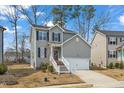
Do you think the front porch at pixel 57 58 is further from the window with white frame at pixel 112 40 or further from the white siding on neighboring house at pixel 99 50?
the window with white frame at pixel 112 40

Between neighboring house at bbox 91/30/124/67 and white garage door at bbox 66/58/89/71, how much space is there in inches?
7.8

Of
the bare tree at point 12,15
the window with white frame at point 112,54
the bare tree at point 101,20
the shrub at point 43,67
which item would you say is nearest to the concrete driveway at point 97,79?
the window with white frame at point 112,54

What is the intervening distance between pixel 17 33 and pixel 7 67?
2.84 ft

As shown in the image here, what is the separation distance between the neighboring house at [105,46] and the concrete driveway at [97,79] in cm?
32

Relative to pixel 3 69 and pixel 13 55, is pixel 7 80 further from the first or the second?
pixel 13 55

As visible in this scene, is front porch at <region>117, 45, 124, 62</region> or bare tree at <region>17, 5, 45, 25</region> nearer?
bare tree at <region>17, 5, 45, 25</region>

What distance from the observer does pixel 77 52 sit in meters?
9.78

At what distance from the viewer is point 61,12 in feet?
31.1

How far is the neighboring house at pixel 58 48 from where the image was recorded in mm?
9570

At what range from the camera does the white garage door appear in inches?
384

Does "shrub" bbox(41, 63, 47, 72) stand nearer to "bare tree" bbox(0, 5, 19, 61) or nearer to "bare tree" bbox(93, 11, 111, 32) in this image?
"bare tree" bbox(0, 5, 19, 61)

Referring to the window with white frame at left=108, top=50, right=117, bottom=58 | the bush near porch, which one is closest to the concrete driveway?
the bush near porch

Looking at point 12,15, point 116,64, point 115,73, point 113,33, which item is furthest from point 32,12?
point 115,73
